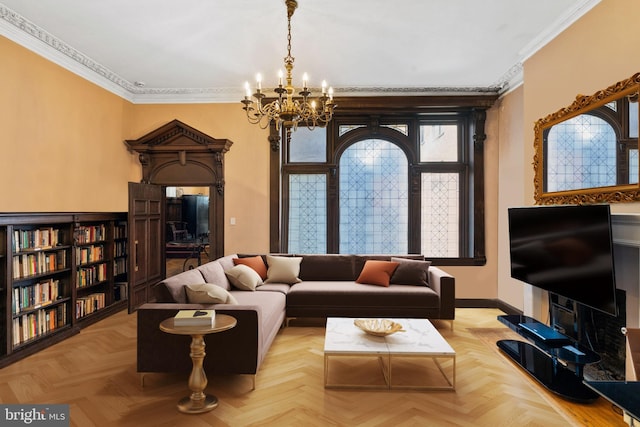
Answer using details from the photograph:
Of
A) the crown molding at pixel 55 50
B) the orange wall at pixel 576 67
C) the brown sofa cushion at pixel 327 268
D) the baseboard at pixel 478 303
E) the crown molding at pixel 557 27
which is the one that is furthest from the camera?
the baseboard at pixel 478 303

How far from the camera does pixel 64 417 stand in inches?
91.9

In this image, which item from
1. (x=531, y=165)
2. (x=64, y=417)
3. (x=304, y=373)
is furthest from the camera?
(x=531, y=165)

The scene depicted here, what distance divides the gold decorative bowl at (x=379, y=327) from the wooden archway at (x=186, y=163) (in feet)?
9.66

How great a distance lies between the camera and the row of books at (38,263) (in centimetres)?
344

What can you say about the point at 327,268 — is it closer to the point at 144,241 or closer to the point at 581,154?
the point at 144,241

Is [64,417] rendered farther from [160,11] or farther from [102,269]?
Result: [160,11]

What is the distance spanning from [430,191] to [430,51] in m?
2.14

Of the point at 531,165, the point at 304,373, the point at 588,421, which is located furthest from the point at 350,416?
the point at 531,165

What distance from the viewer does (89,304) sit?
442cm

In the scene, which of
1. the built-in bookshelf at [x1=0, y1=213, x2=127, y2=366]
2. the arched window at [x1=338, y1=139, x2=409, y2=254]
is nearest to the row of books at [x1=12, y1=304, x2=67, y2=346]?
the built-in bookshelf at [x1=0, y1=213, x2=127, y2=366]

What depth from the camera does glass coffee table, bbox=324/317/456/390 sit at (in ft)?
8.73

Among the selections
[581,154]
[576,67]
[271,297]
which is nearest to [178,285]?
[271,297]

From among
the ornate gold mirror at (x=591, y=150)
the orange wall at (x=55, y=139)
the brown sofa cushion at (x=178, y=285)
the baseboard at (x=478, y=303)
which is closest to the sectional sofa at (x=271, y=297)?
the brown sofa cushion at (x=178, y=285)

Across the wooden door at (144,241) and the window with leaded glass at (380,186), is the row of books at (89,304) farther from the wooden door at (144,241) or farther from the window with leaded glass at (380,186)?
the window with leaded glass at (380,186)
